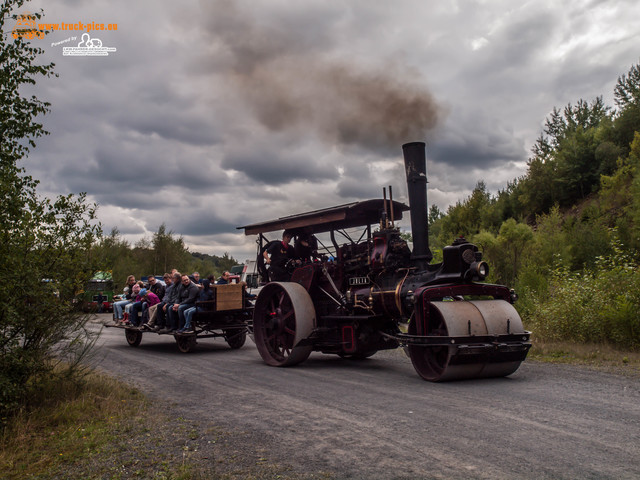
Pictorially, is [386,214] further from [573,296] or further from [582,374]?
[573,296]

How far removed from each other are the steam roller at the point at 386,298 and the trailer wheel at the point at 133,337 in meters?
4.52

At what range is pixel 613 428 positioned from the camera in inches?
190

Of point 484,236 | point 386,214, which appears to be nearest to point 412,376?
point 386,214

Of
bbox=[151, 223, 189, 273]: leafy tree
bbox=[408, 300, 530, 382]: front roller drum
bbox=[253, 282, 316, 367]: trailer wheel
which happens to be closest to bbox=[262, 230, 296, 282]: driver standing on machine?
bbox=[253, 282, 316, 367]: trailer wheel

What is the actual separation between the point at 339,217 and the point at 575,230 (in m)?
26.1

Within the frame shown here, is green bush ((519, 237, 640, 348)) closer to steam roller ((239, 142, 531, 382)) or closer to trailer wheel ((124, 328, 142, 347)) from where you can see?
steam roller ((239, 142, 531, 382))

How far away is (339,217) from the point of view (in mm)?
9031

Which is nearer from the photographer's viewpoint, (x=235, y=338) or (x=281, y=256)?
(x=281, y=256)

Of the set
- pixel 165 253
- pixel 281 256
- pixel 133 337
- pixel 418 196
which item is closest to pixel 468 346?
pixel 418 196

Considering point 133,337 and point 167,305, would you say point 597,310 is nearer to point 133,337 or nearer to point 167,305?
point 167,305

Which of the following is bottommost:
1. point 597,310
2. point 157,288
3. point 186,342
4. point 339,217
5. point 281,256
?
point 186,342

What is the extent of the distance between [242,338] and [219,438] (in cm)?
775

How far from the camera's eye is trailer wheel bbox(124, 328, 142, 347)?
1348 cm

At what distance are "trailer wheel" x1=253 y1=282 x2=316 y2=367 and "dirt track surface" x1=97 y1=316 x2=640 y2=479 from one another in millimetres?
387
